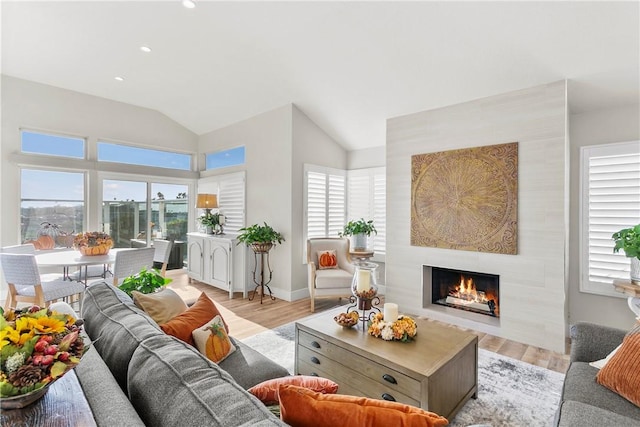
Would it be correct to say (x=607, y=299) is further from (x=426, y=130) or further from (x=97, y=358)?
(x=97, y=358)

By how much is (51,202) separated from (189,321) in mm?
4683

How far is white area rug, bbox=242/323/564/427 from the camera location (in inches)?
78.7

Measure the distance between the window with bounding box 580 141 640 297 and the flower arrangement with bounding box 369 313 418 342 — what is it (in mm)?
2487

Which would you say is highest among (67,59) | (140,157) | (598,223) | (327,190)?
(67,59)

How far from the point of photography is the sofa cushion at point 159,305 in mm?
1743

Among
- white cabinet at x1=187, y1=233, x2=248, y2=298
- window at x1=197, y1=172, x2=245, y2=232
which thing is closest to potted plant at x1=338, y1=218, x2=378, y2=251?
white cabinet at x1=187, y1=233, x2=248, y2=298

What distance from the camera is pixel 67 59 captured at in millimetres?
4059

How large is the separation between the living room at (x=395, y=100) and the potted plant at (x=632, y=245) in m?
0.41

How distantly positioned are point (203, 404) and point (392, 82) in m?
3.68

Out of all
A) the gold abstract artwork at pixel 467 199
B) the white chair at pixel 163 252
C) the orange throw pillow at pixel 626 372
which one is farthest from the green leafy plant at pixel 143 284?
the gold abstract artwork at pixel 467 199

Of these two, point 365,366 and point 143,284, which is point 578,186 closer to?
point 365,366

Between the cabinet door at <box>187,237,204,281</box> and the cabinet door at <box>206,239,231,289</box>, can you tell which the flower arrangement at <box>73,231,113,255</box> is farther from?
the cabinet door at <box>187,237,204,281</box>

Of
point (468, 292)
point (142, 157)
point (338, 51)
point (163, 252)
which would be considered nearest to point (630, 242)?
point (468, 292)

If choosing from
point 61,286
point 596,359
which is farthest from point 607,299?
point 61,286
